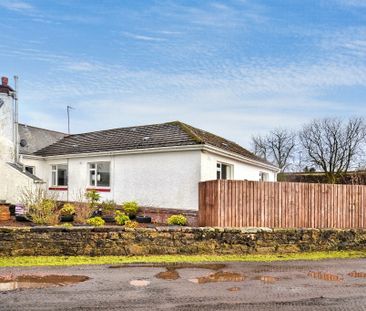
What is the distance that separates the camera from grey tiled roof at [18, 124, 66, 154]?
76.8 feet

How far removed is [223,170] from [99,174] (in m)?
6.82

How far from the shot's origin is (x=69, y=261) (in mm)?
9711

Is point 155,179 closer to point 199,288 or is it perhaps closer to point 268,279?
point 268,279

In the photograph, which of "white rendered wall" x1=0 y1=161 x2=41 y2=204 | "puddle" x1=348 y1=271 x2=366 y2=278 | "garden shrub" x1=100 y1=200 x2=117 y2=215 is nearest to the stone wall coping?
"puddle" x1=348 y1=271 x2=366 y2=278

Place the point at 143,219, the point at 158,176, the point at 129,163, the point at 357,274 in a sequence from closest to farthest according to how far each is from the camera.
A: the point at 357,274, the point at 143,219, the point at 158,176, the point at 129,163

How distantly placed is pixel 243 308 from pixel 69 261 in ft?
18.4

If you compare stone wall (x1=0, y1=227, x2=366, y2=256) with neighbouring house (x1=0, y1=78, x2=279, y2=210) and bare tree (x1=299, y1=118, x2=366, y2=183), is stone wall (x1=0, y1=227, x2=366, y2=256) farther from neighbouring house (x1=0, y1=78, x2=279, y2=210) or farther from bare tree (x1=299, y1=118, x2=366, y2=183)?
bare tree (x1=299, y1=118, x2=366, y2=183)

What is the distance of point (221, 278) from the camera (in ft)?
26.2

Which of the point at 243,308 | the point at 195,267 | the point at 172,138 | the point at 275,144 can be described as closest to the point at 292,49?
the point at 172,138

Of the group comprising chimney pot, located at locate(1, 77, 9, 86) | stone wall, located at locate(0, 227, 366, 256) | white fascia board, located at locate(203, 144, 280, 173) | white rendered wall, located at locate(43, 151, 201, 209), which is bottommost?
stone wall, located at locate(0, 227, 366, 256)

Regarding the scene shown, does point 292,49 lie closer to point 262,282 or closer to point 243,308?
point 262,282

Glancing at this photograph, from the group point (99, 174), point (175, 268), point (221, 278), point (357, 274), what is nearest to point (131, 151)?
point (99, 174)

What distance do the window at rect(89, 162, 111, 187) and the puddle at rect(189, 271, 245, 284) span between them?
476 inches

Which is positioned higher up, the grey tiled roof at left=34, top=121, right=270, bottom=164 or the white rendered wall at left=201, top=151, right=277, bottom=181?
the grey tiled roof at left=34, top=121, right=270, bottom=164
